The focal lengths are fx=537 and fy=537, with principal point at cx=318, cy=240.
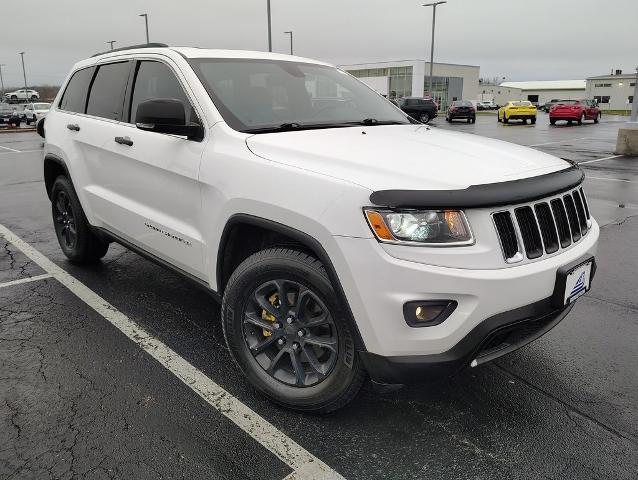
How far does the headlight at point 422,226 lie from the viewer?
7.23 feet

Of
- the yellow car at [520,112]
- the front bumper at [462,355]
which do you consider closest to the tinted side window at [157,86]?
the front bumper at [462,355]

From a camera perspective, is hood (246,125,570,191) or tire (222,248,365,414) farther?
tire (222,248,365,414)

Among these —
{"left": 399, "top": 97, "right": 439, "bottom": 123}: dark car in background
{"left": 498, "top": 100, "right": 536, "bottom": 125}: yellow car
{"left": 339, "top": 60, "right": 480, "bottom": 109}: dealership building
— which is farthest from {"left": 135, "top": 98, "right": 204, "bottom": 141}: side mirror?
{"left": 339, "top": 60, "right": 480, "bottom": 109}: dealership building

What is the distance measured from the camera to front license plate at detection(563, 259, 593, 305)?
97.2 inches

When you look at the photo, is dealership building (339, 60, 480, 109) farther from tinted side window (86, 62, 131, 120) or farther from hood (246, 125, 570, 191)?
hood (246, 125, 570, 191)

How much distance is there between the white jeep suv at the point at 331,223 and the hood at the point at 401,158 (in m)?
0.01

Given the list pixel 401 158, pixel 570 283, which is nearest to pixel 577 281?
pixel 570 283

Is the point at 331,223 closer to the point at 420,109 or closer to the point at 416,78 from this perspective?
the point at 420,109

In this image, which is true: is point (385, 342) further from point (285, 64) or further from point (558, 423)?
point (285, 64)

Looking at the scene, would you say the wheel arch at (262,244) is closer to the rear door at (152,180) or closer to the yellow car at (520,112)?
the rear door at (152,180)

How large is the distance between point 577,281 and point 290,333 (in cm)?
141

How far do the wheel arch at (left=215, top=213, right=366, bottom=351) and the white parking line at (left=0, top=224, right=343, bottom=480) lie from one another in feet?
1.80

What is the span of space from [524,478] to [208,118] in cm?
242

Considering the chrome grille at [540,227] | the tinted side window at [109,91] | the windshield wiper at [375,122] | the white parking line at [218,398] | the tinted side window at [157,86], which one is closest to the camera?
the chrome grille at [540,227]
